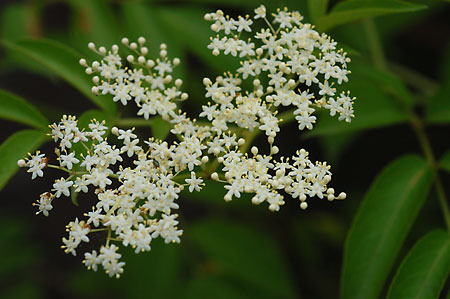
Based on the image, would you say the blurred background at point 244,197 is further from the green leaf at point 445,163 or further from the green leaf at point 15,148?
the green leaf at point 15,148

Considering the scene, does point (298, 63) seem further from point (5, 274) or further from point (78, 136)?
point (5, 274)

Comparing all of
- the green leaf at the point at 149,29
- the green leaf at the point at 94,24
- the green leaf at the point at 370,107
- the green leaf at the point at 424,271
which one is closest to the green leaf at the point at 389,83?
the green leaf at the point at 370,107

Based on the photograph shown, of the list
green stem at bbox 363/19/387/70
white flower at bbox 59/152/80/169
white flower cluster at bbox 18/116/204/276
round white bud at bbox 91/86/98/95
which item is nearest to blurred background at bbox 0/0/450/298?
green stem at bbox 363/19/387/70

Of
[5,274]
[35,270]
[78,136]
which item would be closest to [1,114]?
[78,136]

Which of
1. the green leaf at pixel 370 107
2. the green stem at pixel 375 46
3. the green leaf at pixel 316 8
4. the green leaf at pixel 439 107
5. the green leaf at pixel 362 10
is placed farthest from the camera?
the green stem at pixel 375 46

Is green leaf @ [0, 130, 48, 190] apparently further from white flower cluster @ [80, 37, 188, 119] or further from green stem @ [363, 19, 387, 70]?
green stem @ [363, 19, 387, 70]

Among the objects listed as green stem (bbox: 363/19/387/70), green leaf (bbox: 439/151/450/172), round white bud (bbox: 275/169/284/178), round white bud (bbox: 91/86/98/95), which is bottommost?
round white bud (bbox: 275/169/284/178)
